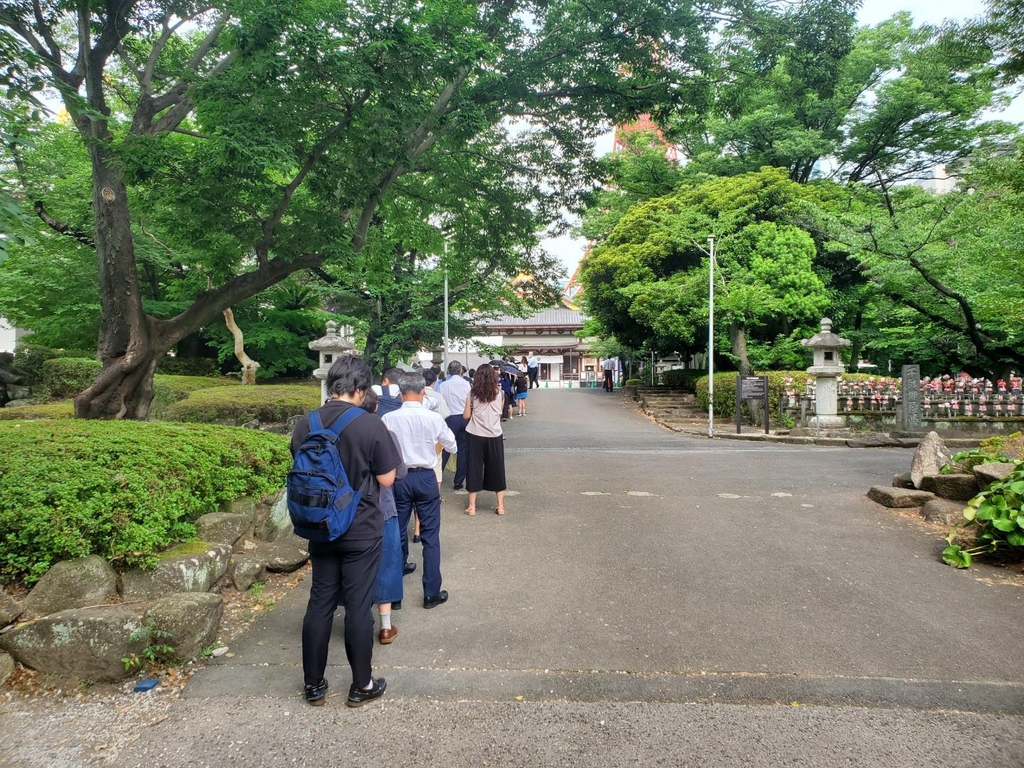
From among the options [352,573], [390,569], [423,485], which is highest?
[423,485]

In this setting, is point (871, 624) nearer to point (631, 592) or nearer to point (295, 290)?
point (631, 592)

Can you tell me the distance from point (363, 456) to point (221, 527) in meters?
2.36

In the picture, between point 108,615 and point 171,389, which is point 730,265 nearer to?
point 171,389

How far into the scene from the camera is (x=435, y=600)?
15.2 feet

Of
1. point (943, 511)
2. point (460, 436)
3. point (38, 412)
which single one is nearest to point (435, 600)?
point (460, 436)

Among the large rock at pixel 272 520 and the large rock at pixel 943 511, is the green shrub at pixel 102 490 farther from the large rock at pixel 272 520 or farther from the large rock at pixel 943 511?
the large rock at pixel 943 511

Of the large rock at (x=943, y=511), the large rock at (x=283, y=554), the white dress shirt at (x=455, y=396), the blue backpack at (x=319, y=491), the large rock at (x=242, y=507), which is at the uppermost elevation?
the white dress shirt at (x=455, y=396)

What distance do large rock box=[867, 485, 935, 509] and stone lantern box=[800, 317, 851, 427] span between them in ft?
26.3

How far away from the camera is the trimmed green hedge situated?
54.3 feet

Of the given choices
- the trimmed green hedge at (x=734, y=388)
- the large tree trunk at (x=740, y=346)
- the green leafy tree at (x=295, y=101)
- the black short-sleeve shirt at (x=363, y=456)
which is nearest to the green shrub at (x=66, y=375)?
the green leafy tree at (x=295, y=101)

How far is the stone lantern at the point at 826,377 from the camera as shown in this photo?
1506 centimetres

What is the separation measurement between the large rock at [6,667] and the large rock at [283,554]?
182 cm

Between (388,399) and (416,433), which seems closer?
(416,433)

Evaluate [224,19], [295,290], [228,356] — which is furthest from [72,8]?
[228,356]
